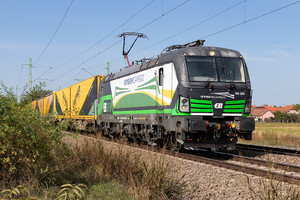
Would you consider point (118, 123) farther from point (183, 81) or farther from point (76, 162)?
point (76, 162)

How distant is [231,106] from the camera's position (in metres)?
11.4

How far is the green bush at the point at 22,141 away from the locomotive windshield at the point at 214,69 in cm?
567

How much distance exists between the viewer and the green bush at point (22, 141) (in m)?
6.25

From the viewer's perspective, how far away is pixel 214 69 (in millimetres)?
11539

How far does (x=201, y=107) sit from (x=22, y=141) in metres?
6.18

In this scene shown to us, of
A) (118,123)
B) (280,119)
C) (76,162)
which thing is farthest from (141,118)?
(280,119)

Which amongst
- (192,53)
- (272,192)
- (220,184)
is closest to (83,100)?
(192,53)

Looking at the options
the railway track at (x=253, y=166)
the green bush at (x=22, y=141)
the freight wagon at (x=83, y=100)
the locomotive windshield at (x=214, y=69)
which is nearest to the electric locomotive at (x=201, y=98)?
the locomotive windshield at (x=214, y=69)

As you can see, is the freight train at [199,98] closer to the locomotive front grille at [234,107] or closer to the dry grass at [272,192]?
the locomotive front grille at [234,107]

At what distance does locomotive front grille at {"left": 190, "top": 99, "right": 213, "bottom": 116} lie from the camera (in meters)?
11.0

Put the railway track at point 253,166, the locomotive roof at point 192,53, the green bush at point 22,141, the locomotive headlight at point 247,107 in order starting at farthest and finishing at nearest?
the locomotive roof at point 192,53
the locomotive headlight at point 247,107
the railway track at point 253,166
the green bush at point 22,141

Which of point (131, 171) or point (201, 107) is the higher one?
point (201, 107)

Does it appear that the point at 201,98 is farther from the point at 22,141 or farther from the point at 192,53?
the point at 22,141

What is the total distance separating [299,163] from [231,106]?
262cm
